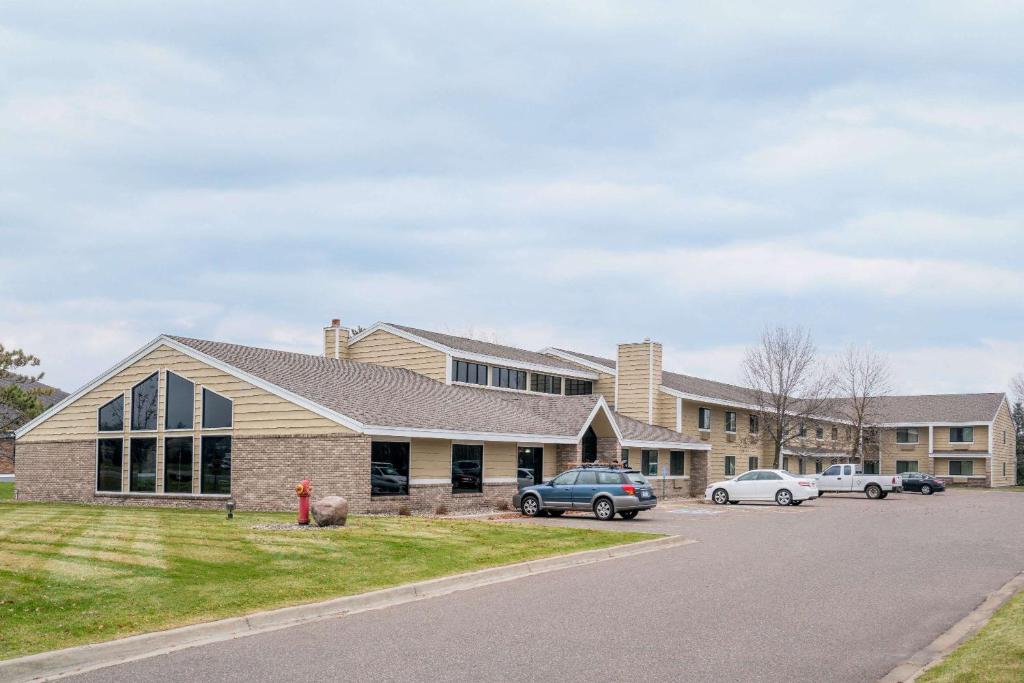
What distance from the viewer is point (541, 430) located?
3653cm

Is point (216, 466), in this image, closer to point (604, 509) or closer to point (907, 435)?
point (604, 509)

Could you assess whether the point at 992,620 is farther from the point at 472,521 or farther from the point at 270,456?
the point at 270,456

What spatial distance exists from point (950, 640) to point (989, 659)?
217 centimetres

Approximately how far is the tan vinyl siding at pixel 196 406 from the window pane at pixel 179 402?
7.0 inches

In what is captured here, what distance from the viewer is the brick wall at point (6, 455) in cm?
5557

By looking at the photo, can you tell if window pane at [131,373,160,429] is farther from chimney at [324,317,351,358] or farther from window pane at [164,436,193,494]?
chimney at [324,317,351,358]

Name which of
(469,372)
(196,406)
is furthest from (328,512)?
(469,372)

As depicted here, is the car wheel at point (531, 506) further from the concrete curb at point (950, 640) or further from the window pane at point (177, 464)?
the concrete curb at point (950, 640)

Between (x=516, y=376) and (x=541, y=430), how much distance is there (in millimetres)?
8825

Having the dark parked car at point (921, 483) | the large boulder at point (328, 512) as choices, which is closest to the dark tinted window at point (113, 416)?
the large boulder at point (328, 512)

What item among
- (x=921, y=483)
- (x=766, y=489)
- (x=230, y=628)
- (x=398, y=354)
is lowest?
(x=921, y=483)

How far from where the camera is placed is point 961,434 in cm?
7731

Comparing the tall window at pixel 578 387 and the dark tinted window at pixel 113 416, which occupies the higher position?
the tall window at pixel 578 387

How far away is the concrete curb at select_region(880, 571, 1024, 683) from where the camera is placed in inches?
355
